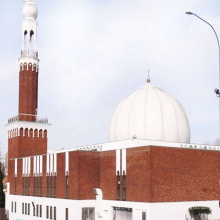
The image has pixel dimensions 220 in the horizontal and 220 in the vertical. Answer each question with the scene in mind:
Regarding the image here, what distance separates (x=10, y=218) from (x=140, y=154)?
2195cm

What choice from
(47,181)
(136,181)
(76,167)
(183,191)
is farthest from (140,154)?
(47,181)

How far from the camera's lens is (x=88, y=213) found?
3347 cm

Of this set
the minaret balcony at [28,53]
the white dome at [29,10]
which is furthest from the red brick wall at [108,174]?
the white dome at [29,10]

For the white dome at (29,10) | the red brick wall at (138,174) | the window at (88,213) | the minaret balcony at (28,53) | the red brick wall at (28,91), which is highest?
the white dome at (29,10)

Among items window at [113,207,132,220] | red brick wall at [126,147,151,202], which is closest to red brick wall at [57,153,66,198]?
window at [113,207,132,220]

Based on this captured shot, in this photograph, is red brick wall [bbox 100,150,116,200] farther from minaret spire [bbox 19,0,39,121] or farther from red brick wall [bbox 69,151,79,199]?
minaret spire [bbox 19,0,39,121]

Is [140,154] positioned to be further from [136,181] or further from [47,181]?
[47,181]

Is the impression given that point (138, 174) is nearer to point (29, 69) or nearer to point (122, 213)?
point (122, 213)

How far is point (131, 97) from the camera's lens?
36469 millimetres

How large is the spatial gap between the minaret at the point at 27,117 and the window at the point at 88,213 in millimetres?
12302

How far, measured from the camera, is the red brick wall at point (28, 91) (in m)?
45.9

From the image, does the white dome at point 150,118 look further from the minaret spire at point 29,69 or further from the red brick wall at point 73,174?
the minaret spire at point 29,69

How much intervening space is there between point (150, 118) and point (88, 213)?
917cm

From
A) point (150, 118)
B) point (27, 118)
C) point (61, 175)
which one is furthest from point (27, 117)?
point (150, 118)
